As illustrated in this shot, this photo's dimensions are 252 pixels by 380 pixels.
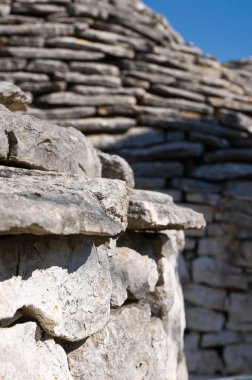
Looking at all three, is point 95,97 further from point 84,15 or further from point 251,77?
point 251,77

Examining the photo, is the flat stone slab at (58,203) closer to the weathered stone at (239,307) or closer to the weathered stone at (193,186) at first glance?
the weathered stone at (193,186)

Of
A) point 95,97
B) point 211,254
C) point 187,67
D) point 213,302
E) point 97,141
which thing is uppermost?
point 187,67

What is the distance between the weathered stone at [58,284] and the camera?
1.11 m

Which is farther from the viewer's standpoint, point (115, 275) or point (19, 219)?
point (115, 275)

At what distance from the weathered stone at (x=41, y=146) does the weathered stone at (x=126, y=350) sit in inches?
17.7

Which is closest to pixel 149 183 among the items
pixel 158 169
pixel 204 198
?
pixel 158 169

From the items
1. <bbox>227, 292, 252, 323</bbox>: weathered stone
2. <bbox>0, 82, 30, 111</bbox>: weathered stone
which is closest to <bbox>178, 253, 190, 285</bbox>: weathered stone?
<bbox>227, 292, 252, 323</bbox>: weathered stone

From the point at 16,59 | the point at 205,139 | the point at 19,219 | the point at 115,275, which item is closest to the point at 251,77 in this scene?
the point at 205,139

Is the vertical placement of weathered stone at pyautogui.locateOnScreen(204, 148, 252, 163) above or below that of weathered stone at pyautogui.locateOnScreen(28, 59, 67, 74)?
below

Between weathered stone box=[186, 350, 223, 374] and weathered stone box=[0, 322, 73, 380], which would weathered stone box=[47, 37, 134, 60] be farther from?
weathered stone box=[0, 322, 73, 380]

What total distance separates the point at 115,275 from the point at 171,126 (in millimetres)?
3607

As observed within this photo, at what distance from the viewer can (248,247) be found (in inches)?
191

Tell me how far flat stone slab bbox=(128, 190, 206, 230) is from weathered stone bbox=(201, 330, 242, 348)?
3.43 metres

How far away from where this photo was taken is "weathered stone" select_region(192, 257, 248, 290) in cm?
491
